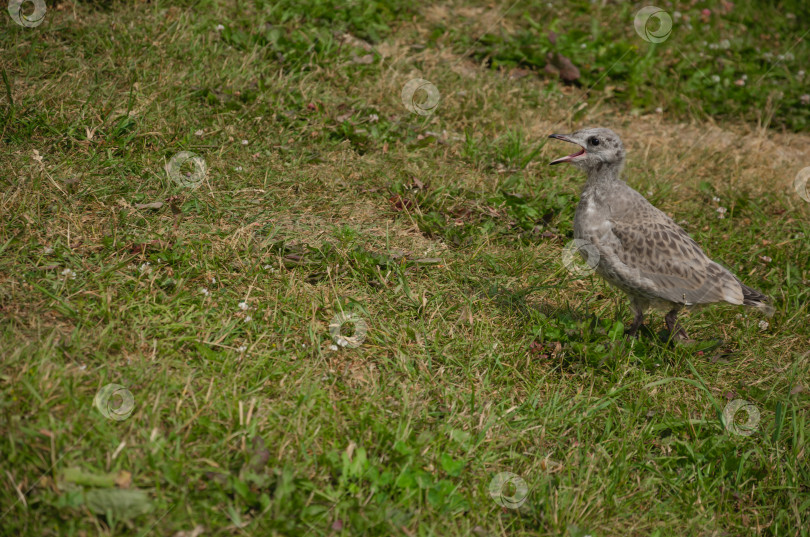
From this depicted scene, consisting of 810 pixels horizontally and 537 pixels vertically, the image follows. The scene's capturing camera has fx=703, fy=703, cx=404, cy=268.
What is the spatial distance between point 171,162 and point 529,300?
9.88 feet

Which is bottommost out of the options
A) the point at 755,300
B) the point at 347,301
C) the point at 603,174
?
the point at 347,301

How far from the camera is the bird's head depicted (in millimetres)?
5277

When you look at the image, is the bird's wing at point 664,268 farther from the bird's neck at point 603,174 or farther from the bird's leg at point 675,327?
the bird's neck at point 603,174

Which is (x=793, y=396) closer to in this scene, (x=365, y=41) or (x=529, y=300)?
(x=529, y=300)

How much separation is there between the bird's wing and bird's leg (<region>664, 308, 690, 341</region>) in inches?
9.0

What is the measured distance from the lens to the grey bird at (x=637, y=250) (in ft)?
16.6

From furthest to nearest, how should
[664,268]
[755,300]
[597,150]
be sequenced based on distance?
[597,150]
[755,300]
[664,268]

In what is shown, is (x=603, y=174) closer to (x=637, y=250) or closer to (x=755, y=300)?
(x=637, y=250)

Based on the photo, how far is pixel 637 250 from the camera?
508cm

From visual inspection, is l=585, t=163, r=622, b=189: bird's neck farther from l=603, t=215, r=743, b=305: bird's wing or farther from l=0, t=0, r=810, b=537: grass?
l=0, t=0, r=810, b=537: grass

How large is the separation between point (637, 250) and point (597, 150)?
0.82 m

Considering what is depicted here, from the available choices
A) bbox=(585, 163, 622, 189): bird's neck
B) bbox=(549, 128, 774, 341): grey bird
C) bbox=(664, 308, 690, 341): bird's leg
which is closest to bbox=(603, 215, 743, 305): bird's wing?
bbox=(549, 128, 774, 341): grey bird

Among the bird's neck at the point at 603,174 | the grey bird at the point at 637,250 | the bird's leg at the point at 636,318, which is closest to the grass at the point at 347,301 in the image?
the bird's leg at the point at 636,318

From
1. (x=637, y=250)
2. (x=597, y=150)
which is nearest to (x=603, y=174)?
(x=597, y=150)
